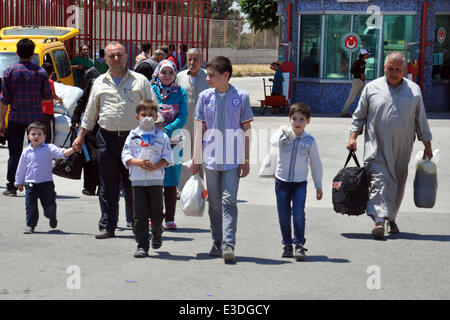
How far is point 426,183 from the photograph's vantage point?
28.7 feet

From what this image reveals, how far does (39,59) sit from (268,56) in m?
44.1

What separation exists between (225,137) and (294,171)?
66cm

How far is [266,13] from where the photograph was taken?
4353 cm

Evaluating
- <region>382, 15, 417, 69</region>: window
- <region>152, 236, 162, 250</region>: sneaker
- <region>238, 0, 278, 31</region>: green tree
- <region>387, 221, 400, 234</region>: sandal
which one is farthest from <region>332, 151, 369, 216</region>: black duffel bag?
<region>238, 0, 278, 31</region>: green tree

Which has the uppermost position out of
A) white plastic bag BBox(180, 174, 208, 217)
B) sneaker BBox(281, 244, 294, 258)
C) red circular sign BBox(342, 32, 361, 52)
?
red circular sign BBox(342, 32, 361, 52)

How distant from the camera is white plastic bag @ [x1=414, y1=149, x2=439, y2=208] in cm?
875

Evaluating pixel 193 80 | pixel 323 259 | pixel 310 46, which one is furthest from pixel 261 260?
pixel 310 46

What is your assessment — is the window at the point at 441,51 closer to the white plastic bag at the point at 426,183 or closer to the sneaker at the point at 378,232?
the white plastic bag at the point at 426,183

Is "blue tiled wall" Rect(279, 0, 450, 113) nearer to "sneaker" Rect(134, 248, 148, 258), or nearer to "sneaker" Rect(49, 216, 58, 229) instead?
"sneaker" Rect(49, 216, 58, 229)

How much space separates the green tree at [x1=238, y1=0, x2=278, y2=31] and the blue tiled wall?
19.7 meters

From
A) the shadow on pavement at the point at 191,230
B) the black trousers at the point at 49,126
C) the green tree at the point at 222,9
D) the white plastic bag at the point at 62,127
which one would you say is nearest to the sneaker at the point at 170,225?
the shadow on pavement at the point at 191,230

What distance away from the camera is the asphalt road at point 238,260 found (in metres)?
6.27

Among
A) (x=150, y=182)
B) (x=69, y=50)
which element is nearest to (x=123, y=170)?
(x=150, y=182)

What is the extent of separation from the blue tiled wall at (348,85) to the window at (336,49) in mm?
259
